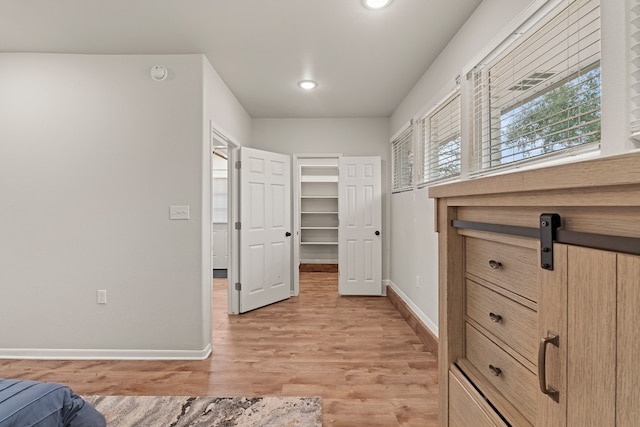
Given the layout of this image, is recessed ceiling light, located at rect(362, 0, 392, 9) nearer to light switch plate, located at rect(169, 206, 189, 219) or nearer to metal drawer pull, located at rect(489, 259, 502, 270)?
metal drawer pull, located at rect(489, 259, 502, 270)

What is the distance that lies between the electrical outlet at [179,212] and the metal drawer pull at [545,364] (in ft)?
8.69

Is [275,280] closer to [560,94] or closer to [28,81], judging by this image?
[28,81]

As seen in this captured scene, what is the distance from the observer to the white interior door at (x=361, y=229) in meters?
4.64

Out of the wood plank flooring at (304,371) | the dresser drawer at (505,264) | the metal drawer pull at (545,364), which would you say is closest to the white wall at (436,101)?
the wood plank flooring at (304,371)

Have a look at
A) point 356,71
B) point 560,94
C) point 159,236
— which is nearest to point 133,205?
point 159,236

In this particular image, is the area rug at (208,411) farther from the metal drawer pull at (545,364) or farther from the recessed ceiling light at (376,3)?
the recessed ceiling light at (376,3)

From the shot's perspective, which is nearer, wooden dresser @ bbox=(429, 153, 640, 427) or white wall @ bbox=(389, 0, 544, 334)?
wooden dresser @ bbox=(429, 153, 640, 427)

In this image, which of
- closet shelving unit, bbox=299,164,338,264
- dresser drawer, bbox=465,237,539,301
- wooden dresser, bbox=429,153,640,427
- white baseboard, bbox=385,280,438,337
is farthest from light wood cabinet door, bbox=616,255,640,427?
closet shelving unit, bbox=299,164,338,264

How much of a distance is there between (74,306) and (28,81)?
6.46 feet

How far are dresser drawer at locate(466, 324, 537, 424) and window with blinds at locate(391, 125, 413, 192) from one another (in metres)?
2.86

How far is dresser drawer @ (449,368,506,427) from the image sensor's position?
0.82m

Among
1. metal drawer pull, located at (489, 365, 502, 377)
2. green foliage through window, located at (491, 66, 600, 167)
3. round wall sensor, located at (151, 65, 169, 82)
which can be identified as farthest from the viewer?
round wall sensor, located at (151, 65, 169, 82)

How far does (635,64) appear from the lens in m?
1.10

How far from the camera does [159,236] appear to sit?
2760 millimetres
